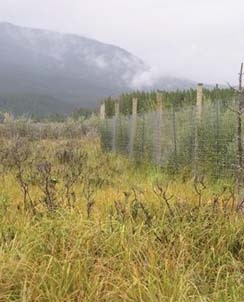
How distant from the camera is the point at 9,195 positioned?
7.73 metres

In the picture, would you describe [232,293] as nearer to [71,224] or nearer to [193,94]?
[71,224]

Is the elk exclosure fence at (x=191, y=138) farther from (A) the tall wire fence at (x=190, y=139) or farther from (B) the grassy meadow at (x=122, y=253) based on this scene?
(B) the grassy meadow at (x=122, y=253)

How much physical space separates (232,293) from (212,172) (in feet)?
19.8

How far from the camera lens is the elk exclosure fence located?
10156 millimetres

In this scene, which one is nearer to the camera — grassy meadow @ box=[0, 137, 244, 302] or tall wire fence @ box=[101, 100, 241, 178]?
grassy meadow @ box=[0, 137, 244, 302]

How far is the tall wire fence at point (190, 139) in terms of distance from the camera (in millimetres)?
10156

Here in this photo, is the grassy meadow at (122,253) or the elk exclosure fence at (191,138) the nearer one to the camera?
the grassy meadow at (122,253)

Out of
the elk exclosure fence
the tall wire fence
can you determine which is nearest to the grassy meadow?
the tall wire fence

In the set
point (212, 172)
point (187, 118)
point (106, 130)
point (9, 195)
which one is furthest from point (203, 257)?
point (106, 130)

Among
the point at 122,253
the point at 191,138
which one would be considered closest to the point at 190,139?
the point at 191,138

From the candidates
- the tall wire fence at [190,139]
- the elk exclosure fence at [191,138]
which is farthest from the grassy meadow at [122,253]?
the elk exclosure fence at [191,138]

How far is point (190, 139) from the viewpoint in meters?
11.3

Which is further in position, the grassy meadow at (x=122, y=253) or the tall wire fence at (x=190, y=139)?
the tall wire fence at (x=190, y=139)

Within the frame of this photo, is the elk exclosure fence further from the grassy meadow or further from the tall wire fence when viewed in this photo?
the grassy meadow
